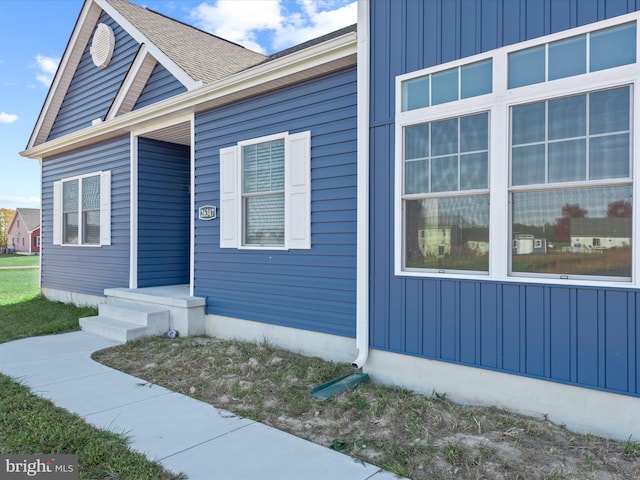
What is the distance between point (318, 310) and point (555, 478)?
2806 mm

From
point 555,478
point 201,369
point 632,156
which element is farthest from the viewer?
point 201,369

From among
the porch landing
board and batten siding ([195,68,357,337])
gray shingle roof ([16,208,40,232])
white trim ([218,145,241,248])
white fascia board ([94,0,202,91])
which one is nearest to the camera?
board and batten siding ([195,68,357,337])

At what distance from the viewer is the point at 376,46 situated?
4.16 m

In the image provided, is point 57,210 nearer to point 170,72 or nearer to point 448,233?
point 170,72

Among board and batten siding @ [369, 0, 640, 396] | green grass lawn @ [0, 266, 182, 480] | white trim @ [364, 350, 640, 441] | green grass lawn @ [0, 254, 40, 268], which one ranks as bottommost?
green grass lawn @ [0, 254, 40, 268]

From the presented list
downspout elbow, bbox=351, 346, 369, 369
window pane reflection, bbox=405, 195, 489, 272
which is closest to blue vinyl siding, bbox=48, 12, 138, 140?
window pane reflection, bbox=405, 195, 489, 272

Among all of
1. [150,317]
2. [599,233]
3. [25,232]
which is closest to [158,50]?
[150,317]

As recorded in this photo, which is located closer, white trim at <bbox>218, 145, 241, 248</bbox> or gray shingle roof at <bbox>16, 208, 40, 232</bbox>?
white trim at <bbox>218, 145, 241, 248</bbox>

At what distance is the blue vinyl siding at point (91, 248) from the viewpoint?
7.71 m

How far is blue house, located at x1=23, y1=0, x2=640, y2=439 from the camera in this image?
3064 mm

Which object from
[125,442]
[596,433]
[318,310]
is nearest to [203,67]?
[318,310]

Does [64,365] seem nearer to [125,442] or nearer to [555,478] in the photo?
[125,442]

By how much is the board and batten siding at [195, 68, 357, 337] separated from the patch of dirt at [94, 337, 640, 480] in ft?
2.13

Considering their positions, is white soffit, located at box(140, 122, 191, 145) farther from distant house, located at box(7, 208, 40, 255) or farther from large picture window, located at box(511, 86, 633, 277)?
distant house, located at box(7, 208, 40, 255)
